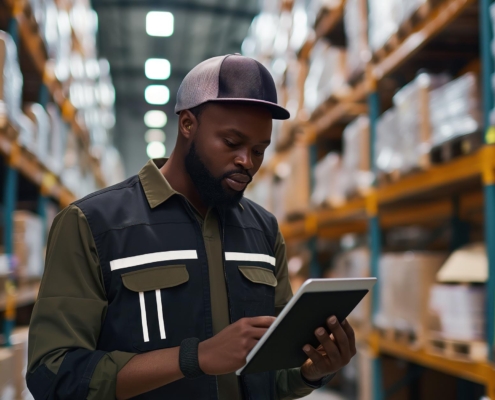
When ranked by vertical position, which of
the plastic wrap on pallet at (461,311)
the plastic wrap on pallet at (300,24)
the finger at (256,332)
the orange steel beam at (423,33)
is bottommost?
the plastic wrap on pallet at (461,311)

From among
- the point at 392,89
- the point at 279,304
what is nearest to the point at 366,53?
the point at 392,89

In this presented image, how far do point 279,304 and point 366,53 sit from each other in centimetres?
293

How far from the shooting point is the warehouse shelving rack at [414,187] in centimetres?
265

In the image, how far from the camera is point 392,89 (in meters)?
4.45

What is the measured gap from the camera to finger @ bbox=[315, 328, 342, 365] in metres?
1.50

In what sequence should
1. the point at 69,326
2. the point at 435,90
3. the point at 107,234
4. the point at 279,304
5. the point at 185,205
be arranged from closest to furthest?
the point at 69,326
the point at 107,234
the point at 185,205
the point at 279,304
the point at 435,90

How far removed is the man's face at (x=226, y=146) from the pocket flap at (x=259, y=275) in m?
0.21

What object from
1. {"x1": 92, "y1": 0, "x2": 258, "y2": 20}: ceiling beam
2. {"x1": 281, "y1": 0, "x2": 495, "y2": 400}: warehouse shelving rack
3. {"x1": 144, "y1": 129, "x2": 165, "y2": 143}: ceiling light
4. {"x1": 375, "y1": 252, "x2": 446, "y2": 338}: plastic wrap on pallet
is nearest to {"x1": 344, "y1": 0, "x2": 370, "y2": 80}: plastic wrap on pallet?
{"x1": 281, "y1": 0, "x2": 495, "y2": 400}: warehouse shelving rack

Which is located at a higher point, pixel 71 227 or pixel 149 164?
pixel 149 164

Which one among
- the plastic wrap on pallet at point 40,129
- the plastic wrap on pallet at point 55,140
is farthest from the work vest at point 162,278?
the plastic wrap on pallet at point 55,140

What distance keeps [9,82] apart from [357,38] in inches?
100

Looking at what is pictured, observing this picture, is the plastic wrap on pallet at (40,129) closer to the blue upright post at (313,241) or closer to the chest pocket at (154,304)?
the blue upright post at (313,241)

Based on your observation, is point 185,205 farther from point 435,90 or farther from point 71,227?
point 435,90

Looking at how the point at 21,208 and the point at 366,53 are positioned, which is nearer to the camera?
the point at 366,53
